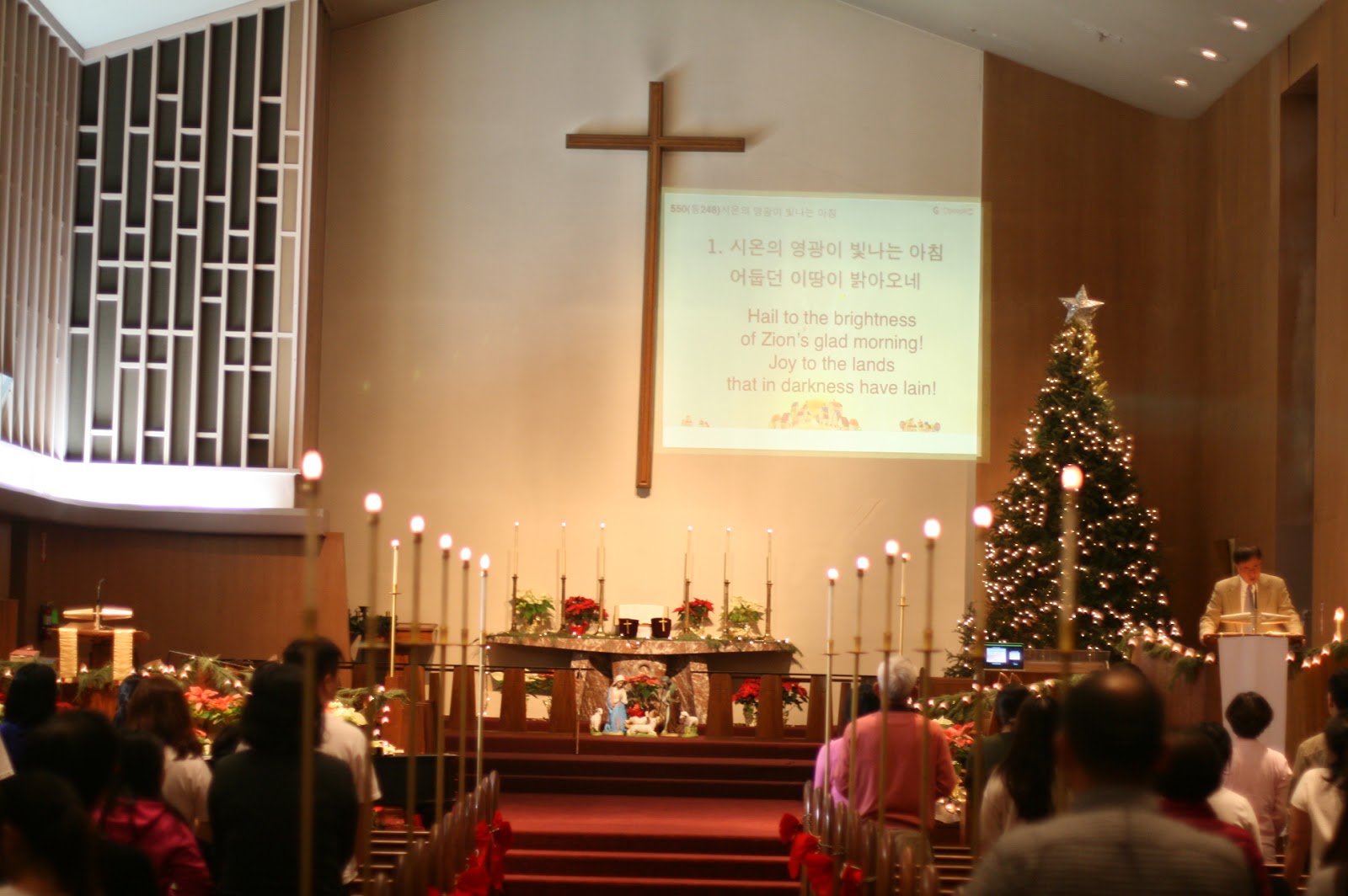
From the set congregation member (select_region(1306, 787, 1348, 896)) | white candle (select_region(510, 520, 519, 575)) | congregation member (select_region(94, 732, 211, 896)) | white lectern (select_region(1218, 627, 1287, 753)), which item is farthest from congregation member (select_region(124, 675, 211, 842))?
white candle (select_region(510, 520, 519, 575))

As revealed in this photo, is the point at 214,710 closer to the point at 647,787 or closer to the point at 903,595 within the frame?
the point at 903,595

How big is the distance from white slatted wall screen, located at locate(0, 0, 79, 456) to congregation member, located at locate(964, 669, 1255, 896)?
390 inches

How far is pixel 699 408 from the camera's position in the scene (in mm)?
13461

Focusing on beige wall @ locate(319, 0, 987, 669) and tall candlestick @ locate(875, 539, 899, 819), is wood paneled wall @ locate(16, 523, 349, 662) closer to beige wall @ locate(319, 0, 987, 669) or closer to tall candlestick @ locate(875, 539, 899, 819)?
beige wall @ locate(319, 0, 987, 669)

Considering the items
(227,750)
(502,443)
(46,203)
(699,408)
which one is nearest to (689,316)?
(699,408)

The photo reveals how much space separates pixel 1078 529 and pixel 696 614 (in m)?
2.87

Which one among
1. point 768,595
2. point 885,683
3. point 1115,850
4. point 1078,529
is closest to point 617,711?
point 768,595

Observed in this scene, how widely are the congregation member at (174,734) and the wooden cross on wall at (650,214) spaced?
9401mm

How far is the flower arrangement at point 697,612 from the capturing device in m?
12.6

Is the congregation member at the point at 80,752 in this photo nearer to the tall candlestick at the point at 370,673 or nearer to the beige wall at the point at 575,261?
the tall candlestick at the point at 370,673

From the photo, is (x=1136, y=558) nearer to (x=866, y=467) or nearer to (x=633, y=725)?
(x=866, y=467)

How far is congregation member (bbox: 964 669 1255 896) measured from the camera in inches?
79.0

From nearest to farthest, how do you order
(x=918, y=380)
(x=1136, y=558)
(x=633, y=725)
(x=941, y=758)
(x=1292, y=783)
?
(x=941, y=758), (x=1292, y=783), (x=633, y=725), (x=1136, y=558), (x=918, y=380)

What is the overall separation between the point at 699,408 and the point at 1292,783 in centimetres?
829
